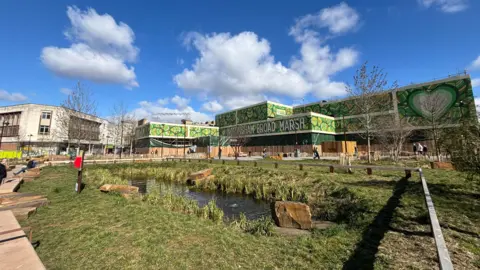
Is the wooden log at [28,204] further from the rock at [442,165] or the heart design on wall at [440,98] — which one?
the heart design on wall at [440,98]

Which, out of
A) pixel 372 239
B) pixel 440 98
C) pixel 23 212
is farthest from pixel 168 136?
pixel 372 239

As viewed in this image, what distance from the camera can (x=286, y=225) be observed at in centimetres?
599

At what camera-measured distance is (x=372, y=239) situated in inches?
175

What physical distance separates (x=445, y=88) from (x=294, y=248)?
51.2 m

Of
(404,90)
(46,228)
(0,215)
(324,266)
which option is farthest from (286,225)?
(404,90)

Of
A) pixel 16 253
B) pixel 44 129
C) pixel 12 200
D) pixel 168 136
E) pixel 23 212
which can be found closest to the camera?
pixel 16 253

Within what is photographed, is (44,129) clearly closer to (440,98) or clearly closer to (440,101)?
(440,101)

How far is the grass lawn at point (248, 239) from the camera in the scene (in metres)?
3.40

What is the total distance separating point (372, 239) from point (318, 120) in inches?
1815

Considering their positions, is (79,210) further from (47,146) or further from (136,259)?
(47,146)

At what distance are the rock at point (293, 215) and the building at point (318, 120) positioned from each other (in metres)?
19.5

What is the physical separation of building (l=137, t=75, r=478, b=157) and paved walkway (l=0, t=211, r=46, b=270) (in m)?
24.5

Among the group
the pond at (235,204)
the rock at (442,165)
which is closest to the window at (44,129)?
the pond at (235,204)

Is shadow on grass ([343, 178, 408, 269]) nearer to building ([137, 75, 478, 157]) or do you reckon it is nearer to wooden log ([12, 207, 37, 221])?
wooden log ([12, 207, 37, 221])
